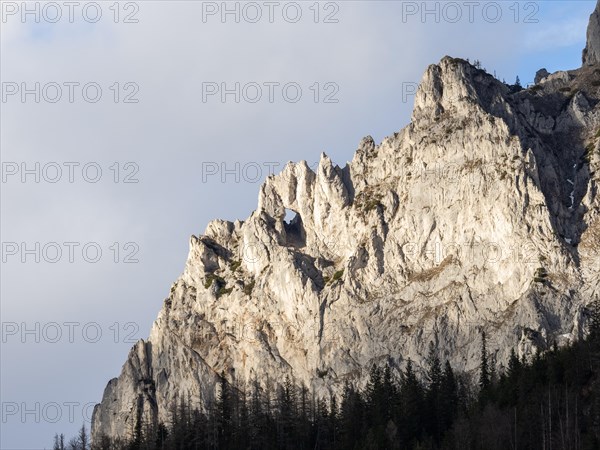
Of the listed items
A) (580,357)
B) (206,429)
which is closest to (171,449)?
(206,429)

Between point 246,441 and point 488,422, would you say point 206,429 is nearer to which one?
point 246,441

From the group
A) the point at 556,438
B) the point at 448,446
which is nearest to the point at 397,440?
the point at 448,446

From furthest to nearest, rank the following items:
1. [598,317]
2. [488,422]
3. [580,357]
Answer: [598,317], [580,357], [488,422]

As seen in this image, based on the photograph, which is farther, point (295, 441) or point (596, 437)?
point (295, 441)

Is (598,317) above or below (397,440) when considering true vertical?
above

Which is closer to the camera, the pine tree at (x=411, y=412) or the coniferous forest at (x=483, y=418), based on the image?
the coniferous forest at (x=483, y=418)

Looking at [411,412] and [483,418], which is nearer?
[483,418]

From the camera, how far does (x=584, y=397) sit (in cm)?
17312

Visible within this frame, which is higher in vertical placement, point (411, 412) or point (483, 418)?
point (411, 412)

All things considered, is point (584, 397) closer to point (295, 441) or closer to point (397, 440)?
point (397, 440)

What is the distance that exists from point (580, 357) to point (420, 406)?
22.6 m

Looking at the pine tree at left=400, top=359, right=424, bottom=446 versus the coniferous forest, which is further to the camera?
the pine tree at left=400, top=359, right=424, bottom=446

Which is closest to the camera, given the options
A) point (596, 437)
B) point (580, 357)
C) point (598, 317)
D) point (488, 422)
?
point (596, 437)

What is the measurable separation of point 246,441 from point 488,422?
41.2 m
